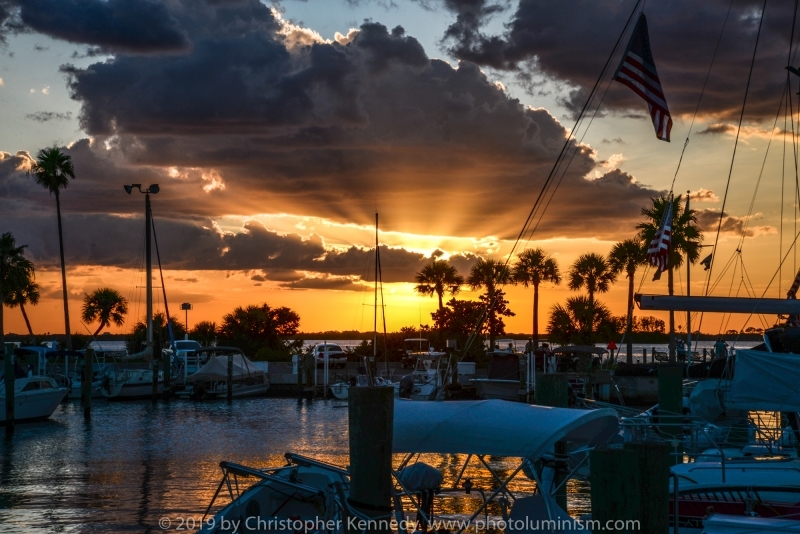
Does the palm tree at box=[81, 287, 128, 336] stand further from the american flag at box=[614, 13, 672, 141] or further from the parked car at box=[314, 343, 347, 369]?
the american flag at box=[614, 13, 672, 141]

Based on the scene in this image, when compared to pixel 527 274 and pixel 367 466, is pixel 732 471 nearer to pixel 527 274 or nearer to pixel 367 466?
pixel 367 466

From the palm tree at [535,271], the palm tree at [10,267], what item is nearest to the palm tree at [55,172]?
the palm tree at [10,267]

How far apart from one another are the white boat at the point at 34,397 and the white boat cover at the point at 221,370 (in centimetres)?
1492

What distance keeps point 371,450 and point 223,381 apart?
5488cm

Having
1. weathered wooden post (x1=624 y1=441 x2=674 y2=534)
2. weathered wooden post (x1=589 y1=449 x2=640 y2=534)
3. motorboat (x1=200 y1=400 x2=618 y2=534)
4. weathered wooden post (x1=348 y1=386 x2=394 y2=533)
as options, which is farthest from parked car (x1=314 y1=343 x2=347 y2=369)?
weathered wooden post (x1=624 y1=441 x2=674 y2=534)

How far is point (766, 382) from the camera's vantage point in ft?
57.6

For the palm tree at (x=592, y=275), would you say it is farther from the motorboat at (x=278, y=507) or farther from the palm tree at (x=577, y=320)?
the motorboat at (x=278, y=507)

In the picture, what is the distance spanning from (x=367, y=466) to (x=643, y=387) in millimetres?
43644

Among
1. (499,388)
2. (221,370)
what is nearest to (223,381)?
(221,370)

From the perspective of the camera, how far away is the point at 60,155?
77.6m

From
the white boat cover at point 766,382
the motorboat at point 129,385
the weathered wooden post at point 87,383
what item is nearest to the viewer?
the white boat cover at point 766,382

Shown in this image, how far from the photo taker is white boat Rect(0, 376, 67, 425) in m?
48.2

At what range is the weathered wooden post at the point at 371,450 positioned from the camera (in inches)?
490

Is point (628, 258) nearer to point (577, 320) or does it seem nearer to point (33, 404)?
point (577, 320)
